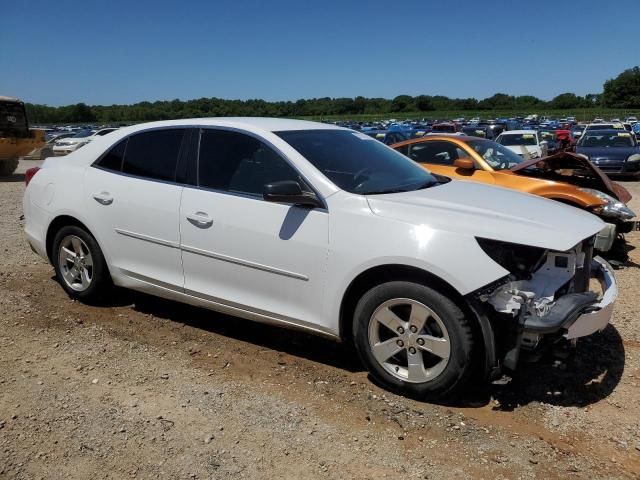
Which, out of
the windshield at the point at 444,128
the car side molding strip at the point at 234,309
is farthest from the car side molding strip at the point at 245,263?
the windshield at the point at 444,128

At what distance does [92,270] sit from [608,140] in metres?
16.2

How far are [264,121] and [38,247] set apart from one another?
2.43 metres

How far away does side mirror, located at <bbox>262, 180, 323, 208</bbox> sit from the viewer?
11.1 ft

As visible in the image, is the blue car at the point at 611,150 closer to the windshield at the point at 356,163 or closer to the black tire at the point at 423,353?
the windshield at the point at 356,163

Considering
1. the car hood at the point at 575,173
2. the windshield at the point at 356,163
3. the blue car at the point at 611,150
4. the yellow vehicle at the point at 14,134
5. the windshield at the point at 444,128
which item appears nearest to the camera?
the windshield at the point at 356,163

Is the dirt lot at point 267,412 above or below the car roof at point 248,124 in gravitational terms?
below

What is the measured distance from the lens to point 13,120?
1778cm

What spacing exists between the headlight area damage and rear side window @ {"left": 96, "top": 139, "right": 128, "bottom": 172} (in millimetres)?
2952

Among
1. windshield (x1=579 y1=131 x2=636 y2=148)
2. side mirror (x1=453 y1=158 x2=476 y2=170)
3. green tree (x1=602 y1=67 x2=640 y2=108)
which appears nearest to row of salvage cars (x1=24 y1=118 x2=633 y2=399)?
side mirror (x1=453 y1=158 x2=476 y2=170)

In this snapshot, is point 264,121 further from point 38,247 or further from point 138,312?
point 38,247

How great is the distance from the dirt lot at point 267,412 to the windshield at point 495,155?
3804 mm

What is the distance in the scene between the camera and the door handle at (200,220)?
12.5ft

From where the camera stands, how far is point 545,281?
333cm

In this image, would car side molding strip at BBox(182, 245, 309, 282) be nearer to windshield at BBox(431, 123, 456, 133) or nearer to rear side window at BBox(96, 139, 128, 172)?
rear side window at BBox(96, 139, 128, 172)
